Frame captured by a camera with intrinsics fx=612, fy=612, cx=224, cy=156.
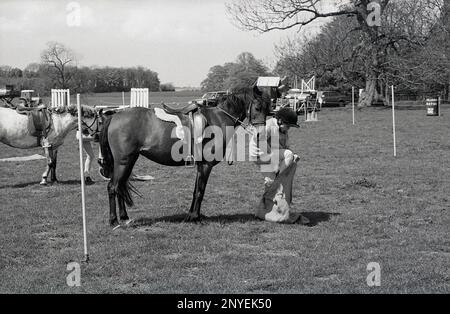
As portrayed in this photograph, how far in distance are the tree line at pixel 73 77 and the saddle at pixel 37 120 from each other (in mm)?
9836

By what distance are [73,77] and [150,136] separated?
21.2 m

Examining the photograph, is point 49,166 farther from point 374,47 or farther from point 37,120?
point 374,47

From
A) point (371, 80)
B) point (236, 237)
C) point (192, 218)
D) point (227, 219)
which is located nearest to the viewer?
point (236, 237)

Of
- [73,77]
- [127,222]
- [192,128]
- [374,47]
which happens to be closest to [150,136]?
[192,128]

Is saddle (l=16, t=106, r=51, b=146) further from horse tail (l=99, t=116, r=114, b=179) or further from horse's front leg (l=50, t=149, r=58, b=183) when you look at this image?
horse tail (l=99, t=116, r=114, b=179)

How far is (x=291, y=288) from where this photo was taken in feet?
19.9

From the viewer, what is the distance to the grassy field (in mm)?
6324

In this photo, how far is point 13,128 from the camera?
13.2 metres

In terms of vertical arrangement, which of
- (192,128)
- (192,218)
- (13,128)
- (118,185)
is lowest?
(192,218)

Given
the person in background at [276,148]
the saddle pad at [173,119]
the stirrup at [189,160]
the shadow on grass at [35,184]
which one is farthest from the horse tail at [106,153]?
the shadow on grass at [35,184]

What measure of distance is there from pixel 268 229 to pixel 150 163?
28.7ft

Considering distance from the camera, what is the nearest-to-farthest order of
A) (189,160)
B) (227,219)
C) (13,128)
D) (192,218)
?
(189,160)
(192,218)
(227,219)
(13,128)

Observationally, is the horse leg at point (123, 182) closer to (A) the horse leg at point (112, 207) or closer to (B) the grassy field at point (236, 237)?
(A) the horse leg at point (112, 207)
